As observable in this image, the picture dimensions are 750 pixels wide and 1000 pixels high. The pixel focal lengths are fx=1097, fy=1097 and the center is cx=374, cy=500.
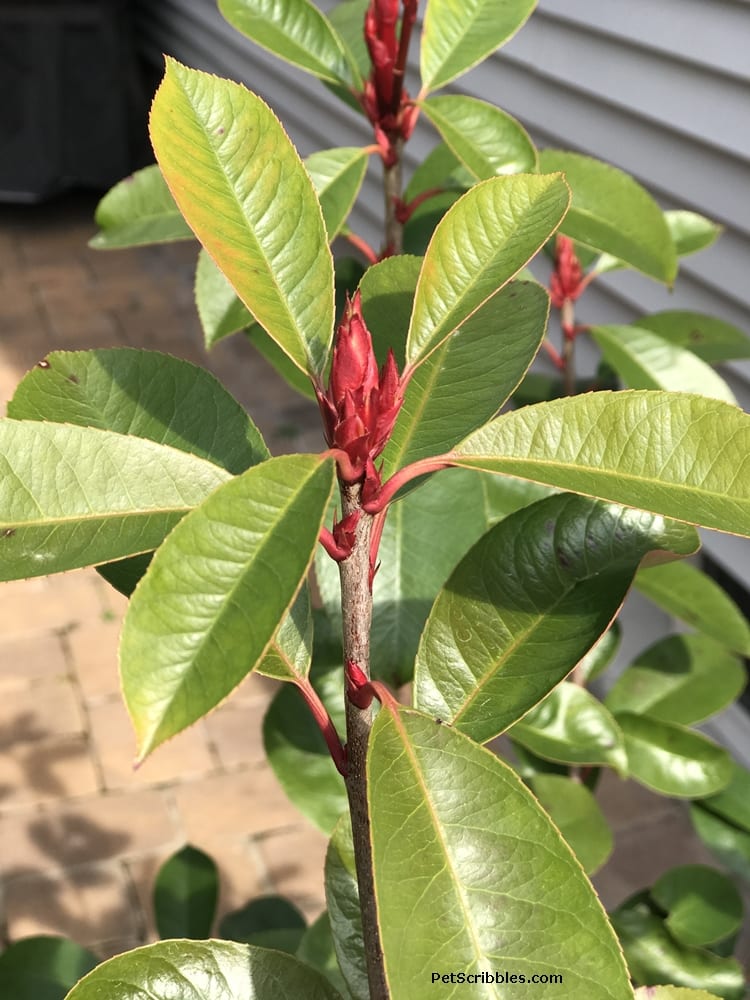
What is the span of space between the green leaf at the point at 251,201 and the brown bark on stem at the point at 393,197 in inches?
20.8

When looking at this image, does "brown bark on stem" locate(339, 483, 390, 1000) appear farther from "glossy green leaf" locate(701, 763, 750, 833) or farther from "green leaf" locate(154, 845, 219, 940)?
"glossy green leaf" locate(701, 763, 750, 833)

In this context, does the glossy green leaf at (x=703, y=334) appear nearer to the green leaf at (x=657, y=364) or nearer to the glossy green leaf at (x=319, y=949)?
the green leaf at (x=657, y=364)

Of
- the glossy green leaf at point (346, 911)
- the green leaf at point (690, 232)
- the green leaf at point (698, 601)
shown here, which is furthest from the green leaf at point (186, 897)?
the green leaf at point (690, 232)

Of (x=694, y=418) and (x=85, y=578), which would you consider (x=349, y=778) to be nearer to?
(x=694, y=418)

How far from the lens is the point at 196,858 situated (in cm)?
145

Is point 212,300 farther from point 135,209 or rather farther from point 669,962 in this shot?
point 669,962

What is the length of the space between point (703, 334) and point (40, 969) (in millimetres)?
1168

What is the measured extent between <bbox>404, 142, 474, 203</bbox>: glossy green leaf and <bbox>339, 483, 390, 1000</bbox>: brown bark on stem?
33.5 inches

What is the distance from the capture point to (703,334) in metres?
1.55

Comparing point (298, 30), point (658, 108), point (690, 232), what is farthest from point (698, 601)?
point (658, 108)

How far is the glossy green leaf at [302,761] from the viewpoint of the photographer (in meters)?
1.18

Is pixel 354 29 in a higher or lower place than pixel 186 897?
higher

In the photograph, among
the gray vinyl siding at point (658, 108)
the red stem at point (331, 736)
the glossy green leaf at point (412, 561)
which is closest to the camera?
the red stem at point (331, 736)

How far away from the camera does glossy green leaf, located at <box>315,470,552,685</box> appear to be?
994 mm
